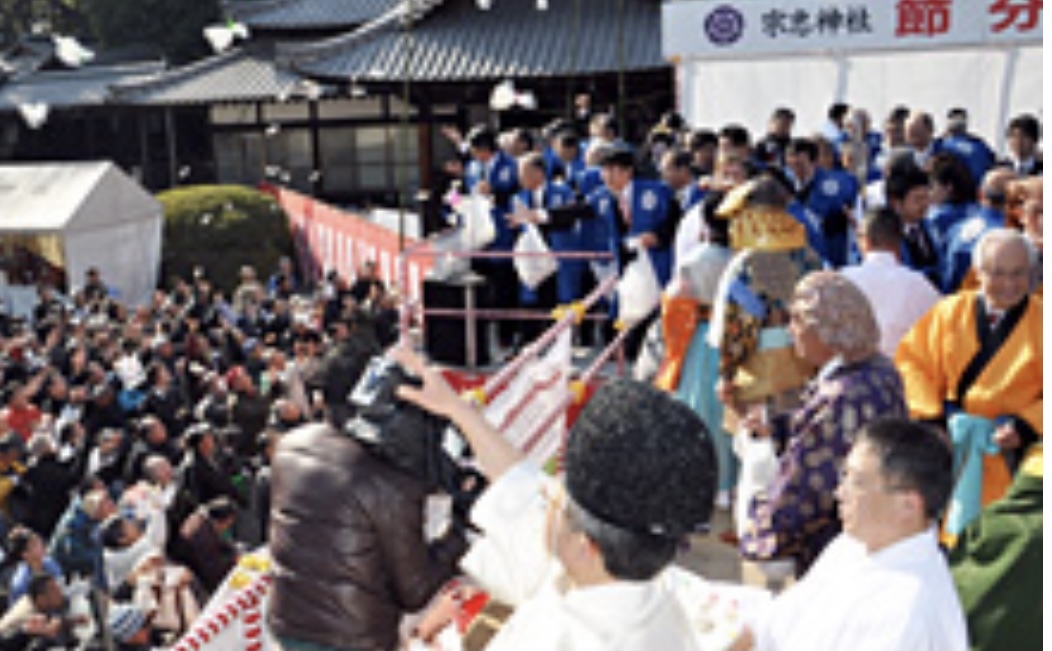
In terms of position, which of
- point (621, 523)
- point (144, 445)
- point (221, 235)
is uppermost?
point (621, 523)

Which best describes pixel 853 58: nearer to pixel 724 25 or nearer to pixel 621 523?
pixel 724 25

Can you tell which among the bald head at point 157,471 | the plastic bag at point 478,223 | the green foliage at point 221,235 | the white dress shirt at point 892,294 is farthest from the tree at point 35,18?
the white dress shirt at point 892,294

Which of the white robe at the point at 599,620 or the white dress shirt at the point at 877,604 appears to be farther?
the white dress shirt at the point at 877,604

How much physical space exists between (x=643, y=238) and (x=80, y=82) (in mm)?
25988

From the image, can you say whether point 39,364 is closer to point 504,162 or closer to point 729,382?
point 504,162

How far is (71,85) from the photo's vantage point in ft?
94.3

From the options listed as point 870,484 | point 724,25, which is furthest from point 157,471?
point 724,25

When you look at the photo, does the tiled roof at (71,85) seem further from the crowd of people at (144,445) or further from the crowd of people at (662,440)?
the crowd of people at (662,440)

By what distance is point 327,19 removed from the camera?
82.8 feet

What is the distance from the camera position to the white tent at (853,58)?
10469 millimetres

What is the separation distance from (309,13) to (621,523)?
82.8 ft

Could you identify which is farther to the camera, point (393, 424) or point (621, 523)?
point (393, 424)

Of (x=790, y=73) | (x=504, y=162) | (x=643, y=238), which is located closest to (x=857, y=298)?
(x=643, y=238)

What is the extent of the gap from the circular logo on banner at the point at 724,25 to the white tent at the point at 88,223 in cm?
989
